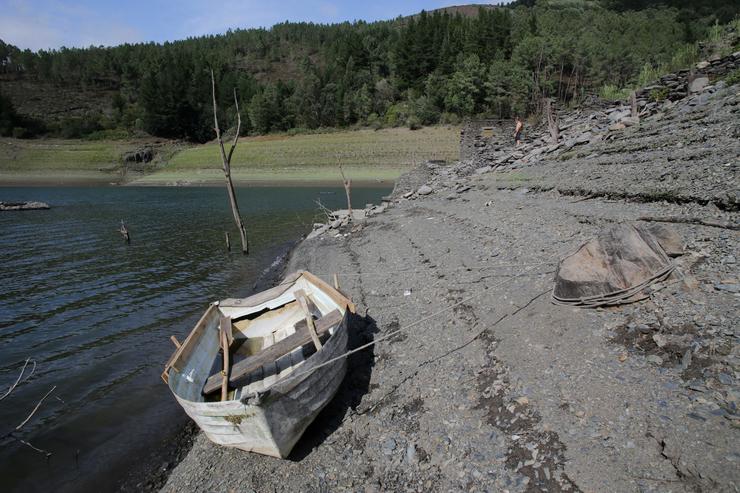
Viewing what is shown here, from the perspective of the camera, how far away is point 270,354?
22.8 ft

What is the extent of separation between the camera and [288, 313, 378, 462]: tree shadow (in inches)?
239

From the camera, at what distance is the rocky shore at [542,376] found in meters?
4.16

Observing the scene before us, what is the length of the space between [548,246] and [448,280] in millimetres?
2392

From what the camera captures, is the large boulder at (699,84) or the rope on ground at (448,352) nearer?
the rope on ground at (448,352)

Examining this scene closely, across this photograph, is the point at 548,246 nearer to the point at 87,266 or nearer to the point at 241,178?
the point at 87,266

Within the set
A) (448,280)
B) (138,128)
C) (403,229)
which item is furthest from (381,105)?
(448,280)

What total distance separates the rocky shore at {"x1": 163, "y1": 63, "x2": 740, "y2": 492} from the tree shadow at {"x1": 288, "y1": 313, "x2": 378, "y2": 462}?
34mm

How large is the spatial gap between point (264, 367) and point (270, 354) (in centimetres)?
73

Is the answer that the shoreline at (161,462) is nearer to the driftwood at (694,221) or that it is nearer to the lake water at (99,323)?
the lake water at (99,323)

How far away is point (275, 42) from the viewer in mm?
174250

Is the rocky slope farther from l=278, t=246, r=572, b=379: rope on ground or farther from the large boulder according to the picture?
l=278, t=246, r=572, b=379: rope on ground

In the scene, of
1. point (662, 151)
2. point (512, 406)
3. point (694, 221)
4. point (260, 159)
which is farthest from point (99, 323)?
point (260, 159)

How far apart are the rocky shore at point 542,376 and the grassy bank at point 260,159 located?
4997 centimetres

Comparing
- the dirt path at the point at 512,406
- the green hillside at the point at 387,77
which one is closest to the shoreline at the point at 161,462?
the dirt path at the point at 512,406
